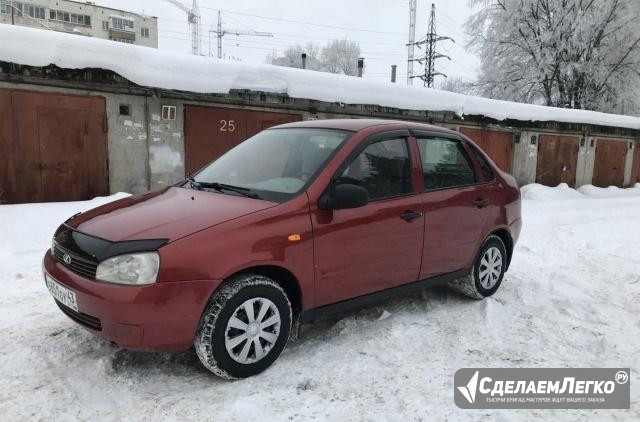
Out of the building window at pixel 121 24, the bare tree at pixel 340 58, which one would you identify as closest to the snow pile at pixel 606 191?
the bare tree at pixel 340 58

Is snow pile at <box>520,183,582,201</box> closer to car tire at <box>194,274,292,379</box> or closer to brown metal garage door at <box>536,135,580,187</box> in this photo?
brown metal garage door at <box>536,135,580,187</box>

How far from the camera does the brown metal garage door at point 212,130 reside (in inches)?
376

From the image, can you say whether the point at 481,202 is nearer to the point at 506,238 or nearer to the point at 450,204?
the point at 450,204

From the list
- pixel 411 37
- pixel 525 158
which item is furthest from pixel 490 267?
pixel 411 37

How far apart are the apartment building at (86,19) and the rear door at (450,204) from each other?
60.6 metres

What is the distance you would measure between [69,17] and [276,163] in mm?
66126

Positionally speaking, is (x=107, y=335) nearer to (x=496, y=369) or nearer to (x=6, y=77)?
(x=496, y=369)

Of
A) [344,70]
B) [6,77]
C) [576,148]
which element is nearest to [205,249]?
[6,77]

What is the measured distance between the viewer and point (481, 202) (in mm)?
4500

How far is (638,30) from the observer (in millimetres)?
22578

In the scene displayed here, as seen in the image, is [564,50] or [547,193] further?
[564,50]

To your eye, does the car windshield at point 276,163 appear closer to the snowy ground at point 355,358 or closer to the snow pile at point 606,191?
the snowy ground at point 355,358

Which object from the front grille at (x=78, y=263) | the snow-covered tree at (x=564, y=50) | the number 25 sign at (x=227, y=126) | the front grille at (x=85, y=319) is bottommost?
the front grille at (x=85, y=319)

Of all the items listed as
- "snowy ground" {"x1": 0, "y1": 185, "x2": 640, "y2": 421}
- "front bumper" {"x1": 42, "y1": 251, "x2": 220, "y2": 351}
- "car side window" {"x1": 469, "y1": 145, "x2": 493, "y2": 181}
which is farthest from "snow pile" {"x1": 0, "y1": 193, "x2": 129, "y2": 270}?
"car side window" {"x1": 469, "y1": 145, "x2": 493, "y2": 181}
